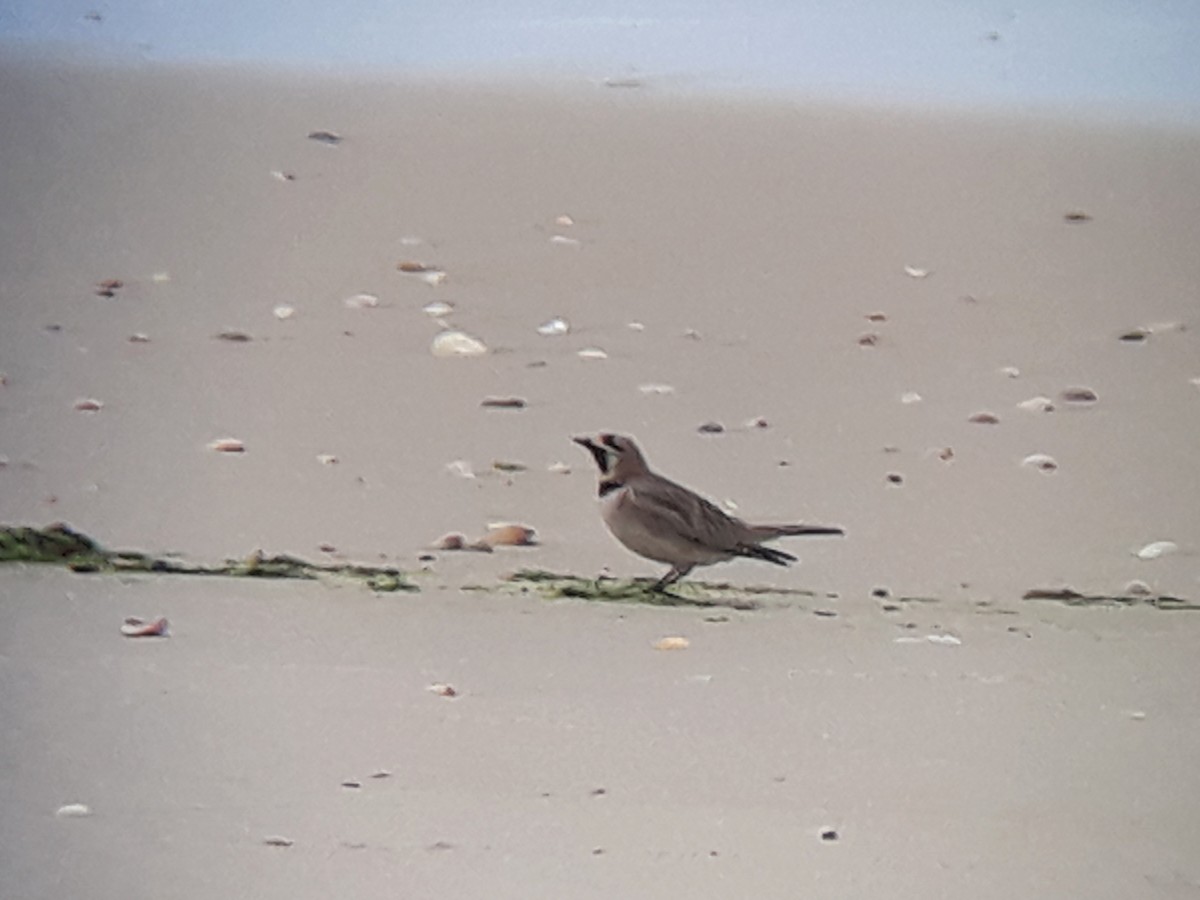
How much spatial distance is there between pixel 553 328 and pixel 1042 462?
0.82 m

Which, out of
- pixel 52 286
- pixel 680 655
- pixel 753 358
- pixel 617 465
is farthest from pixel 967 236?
pixel 52 286

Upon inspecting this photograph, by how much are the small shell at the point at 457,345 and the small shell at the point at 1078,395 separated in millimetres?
938

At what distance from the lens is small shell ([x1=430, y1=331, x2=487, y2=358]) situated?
10.1 ft

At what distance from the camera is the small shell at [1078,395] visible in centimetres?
306

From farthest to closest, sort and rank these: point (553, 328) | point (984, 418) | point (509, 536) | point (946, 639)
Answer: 1. point (553, 328)
2. point (984, 418)
3. point (509, 536)
4. point (946, 639)

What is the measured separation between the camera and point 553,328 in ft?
10.3

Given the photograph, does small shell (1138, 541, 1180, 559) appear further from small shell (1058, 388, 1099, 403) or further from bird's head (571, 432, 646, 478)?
bird's head (571, 432, 646, 478)

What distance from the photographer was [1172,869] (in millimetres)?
1967

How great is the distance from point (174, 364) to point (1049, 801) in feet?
5.15

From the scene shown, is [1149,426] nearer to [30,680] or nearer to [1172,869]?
[1172,869]

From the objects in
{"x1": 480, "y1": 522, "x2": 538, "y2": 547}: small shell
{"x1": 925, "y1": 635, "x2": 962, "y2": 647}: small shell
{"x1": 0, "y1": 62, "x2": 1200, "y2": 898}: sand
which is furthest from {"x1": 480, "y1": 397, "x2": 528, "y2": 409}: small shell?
{"x1": 925, "y1": 635, "x2": 962, "y2": 647}: small shell

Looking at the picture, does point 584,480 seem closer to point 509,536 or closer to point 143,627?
point 509,536

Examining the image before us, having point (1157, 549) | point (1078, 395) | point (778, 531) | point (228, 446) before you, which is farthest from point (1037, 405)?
point (228, 446)

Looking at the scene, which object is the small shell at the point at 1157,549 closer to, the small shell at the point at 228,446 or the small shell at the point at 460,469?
the small shell at the point at 460,469
